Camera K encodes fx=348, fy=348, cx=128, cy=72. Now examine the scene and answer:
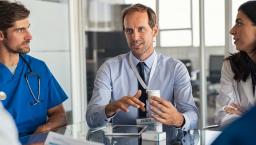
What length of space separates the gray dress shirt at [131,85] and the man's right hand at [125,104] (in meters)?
0.12

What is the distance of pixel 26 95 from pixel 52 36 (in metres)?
1.87

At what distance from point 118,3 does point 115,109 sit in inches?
101

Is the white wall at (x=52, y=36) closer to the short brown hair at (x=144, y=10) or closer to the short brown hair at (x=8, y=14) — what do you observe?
the short brown hair at (x=8, y=14)

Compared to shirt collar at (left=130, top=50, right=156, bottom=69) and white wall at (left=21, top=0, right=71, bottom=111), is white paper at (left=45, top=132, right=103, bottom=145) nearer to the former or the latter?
shirt collar at (left=130, top=50, right=156, bottom=69)

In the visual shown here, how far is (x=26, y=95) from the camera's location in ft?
7.18

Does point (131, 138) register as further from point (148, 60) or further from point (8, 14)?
point (8, 14)

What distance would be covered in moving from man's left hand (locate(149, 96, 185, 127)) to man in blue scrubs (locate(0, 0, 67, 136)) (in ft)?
2.43

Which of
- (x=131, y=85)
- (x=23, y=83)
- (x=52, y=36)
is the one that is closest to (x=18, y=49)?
(x=23, y=83)

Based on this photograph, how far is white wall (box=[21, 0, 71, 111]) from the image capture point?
3.69 meters

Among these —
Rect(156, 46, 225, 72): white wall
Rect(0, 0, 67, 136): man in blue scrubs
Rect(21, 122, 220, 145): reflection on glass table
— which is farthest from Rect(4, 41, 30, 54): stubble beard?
Rect(156, 46, 225, 72): white wall

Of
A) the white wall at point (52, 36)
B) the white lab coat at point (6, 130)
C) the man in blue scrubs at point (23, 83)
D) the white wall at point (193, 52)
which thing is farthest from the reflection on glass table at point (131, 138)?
the white wall at point (52, 36)

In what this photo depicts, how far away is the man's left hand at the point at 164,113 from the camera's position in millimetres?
1667

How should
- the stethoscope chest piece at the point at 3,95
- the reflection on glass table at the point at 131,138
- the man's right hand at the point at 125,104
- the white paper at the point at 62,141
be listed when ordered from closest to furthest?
the white paper at the point at 62,141 < the reflection on glass table at the point at 131,138 < the man's right hand at the point at 125,104 < the stethoscope chest piece at the point at 3,95

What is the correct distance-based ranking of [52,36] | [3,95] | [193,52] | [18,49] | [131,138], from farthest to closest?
[52,36] → [193,52] → [18,49] → [3,95] → [131,138]
